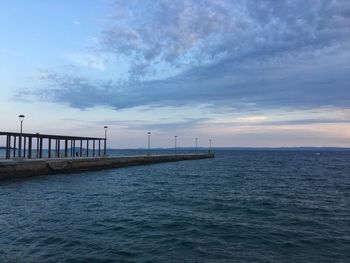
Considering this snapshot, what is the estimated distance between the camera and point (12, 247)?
48.9ft

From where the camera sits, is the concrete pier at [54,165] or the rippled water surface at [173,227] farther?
the concrete pier at [54,165]

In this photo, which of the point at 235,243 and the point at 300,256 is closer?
the point at 300,256

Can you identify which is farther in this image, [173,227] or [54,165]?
[54,165]

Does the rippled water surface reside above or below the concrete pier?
below

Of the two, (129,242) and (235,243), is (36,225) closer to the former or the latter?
(129,242)

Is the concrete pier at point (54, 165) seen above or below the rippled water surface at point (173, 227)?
above

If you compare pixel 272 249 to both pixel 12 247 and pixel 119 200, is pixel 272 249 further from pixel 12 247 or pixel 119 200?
pixel 119 200

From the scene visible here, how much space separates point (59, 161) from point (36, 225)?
117 feet

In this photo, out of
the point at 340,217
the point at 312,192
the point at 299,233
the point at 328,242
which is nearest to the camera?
the point at 328,242

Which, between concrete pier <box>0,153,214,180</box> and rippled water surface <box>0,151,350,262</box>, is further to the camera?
concrete pier <box>0,153,214,180</box>

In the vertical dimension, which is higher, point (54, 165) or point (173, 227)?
point (54, 165)

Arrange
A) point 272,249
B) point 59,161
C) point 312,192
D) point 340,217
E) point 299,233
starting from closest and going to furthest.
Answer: point 272,249 < point 299,233 < point 340,217 < point 312,192 < point 59,161

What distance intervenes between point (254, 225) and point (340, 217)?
6148mm

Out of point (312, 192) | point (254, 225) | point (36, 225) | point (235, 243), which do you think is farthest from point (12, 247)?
point (312, 192)
